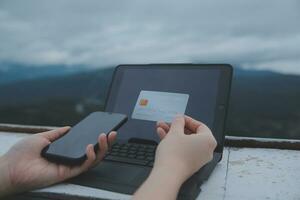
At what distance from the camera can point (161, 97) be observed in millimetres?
713

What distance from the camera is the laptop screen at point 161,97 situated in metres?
0.68

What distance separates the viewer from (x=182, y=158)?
1.59 ft

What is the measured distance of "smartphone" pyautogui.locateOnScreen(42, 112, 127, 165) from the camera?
554mm

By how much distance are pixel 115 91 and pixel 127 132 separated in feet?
0.33

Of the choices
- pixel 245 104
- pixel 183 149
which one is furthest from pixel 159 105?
pixel 245 104

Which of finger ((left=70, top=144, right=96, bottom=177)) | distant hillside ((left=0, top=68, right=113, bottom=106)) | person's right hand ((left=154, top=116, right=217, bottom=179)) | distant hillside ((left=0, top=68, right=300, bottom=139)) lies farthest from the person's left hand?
distant hillside ((left=0, top=68, right=113, bottom=106))

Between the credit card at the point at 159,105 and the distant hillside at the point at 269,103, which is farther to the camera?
the distant hillside at the point at 269,103

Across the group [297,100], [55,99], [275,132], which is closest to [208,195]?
[275,132]

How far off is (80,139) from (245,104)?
52.9 inches

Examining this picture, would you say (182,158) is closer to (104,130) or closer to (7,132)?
(104,130)

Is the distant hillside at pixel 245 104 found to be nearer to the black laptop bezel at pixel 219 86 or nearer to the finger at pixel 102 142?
the black laptop bezel at pixel 219 86

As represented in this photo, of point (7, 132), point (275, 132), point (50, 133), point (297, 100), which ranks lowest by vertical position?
point (275, 132)

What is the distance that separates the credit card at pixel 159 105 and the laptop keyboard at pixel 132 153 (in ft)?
0.21

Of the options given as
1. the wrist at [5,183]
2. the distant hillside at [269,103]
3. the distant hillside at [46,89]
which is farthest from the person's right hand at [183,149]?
the distant hillside at [46,89]
